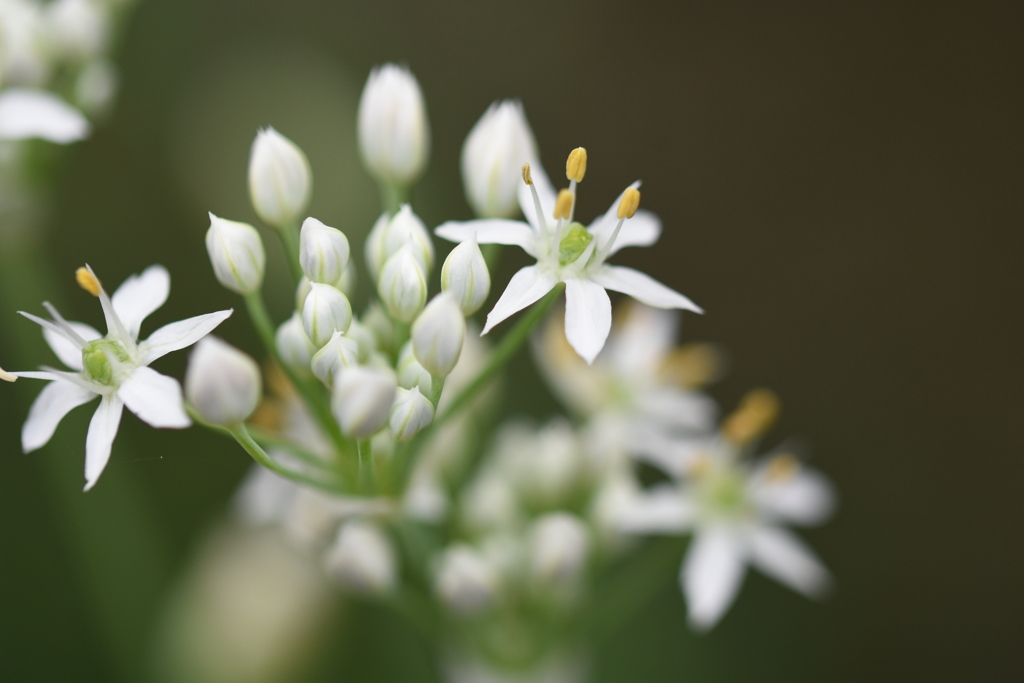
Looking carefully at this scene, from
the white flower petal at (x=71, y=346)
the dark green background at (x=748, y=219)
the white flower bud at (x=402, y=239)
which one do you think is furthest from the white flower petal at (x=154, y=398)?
the dark green background at (x=748, y=219)

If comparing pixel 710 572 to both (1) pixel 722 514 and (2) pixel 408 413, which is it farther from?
(2) pixel 408 413

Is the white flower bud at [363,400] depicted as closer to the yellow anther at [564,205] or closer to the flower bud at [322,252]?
the flower bud at [322,252]

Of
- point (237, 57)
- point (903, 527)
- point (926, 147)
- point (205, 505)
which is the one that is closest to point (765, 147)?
point (926, 147)

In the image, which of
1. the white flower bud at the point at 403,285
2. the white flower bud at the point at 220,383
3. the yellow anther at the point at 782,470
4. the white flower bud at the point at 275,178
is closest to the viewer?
the white flower bud at the point at 220,383

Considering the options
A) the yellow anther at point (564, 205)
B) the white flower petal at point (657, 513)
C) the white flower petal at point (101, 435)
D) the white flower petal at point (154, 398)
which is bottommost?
the white flower petal at point (657, 513)

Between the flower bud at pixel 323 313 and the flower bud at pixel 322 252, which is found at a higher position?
the flower bud at pixel 322 252

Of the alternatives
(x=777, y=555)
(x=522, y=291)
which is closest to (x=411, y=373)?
(x=522, y=291)

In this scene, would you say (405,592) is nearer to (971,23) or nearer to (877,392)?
(877,392)
